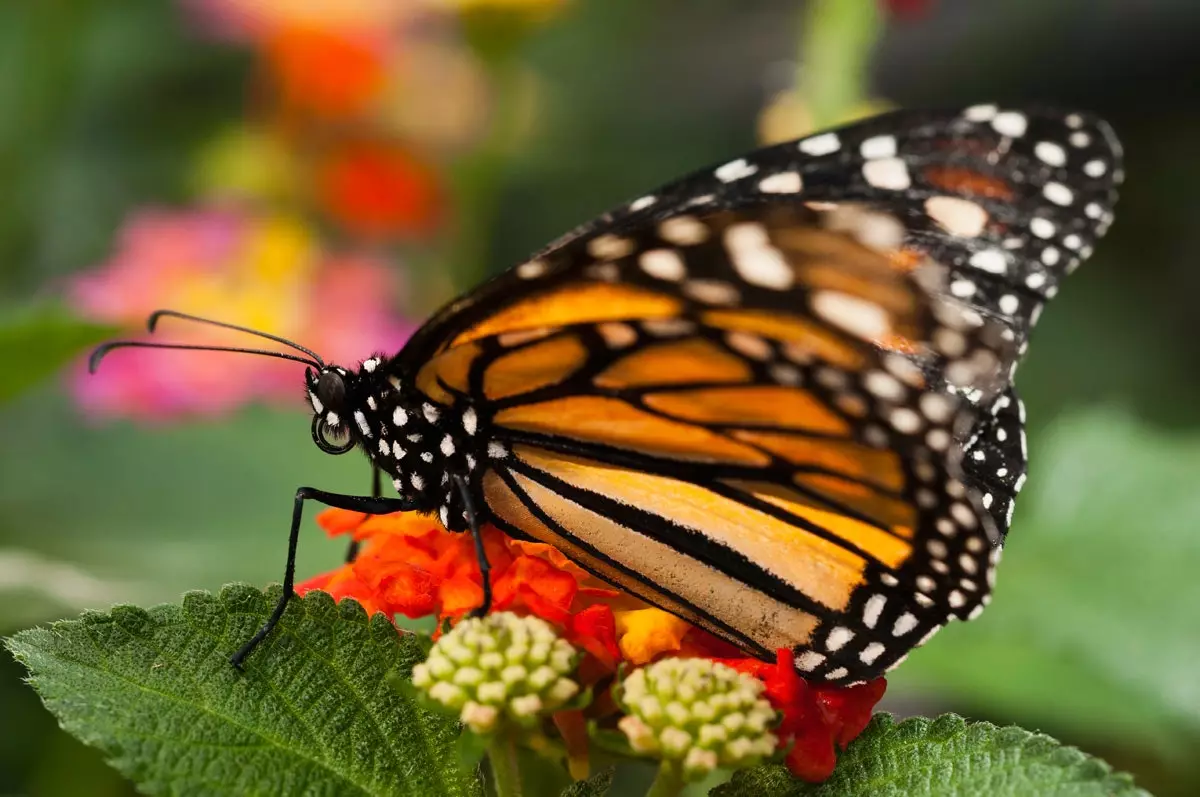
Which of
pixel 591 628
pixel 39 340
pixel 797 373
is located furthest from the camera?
pixel 39 340

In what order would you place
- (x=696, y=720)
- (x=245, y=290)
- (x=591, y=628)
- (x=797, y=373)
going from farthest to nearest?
(x=245, y=290)
(x=797, y=373)
(x=591, y=628)
(x=696, y=720)

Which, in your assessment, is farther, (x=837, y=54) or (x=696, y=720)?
(x=837, y=54)

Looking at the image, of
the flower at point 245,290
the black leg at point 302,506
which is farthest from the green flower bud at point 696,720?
the flower at point 245,290

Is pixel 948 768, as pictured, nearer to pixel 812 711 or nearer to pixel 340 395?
pixel 812 711

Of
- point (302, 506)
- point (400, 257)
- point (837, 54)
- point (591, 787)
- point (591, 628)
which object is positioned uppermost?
point (400, 257)

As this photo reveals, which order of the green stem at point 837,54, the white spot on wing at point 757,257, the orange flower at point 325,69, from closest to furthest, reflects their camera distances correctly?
1. the white spot on wing at point 757,257
2. the green stem at point 837,54
3. the orange flower at point 325,69

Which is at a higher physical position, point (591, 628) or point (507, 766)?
point (591, 628)

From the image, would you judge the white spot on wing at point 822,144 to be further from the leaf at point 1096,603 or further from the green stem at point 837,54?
the leaf at point 1096,603

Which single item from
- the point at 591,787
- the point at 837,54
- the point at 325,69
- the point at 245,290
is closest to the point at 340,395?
the point at 591,787
